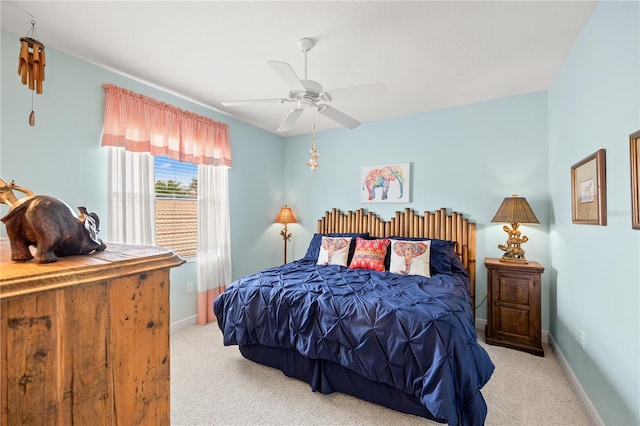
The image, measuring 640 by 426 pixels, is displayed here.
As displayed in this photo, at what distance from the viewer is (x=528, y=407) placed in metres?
2.00

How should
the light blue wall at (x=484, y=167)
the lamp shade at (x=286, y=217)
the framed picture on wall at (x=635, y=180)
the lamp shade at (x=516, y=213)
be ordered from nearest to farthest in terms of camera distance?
the framed picture on wall at (x=635, y=180) → the light blue wall at (x=484, y=167) → the lamp shade at (x=516, y=213) → the lamp shade at (x=286, y=217)

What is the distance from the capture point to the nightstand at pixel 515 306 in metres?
2.76

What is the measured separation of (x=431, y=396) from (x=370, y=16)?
2427 mm

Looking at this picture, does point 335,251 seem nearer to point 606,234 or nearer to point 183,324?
point 183,324

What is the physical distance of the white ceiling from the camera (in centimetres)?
189

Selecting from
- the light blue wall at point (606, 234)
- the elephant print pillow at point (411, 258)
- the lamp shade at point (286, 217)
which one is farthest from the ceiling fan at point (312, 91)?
the lamp shade at point (286, 217)

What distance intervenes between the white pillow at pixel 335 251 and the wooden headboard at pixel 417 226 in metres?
0.63

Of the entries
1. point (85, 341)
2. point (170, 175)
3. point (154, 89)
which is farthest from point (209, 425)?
point (154, 89)

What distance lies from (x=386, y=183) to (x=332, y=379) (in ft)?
8.71

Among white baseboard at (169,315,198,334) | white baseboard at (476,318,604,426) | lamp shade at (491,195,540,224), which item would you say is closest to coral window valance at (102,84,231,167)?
white baseboard at (169,315,198,334)

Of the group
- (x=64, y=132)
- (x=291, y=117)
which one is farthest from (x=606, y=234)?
(x=64, y=132)

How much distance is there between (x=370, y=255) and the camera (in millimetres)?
3303

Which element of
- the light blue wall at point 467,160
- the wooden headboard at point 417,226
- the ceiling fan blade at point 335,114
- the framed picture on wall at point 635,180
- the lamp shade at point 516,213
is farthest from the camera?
the wooden headboard at point 417,226

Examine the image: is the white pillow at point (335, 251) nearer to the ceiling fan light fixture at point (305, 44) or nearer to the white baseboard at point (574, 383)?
the white baseboard at point (574, 383)
